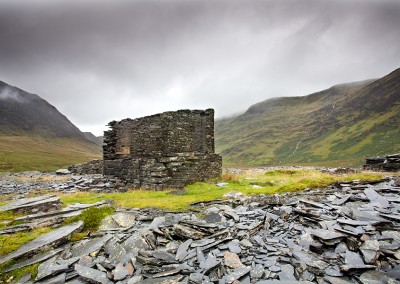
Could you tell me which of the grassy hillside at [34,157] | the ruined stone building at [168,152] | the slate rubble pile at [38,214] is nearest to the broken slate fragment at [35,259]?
the slate rubble pile at [38,214]

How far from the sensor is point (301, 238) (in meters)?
6.93

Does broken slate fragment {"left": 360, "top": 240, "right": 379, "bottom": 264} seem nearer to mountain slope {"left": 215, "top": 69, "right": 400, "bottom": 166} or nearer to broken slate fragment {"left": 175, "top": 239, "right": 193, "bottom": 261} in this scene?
broken slate fragment {"left": 175, "top": 239, "right": 193, "bottom": 261}

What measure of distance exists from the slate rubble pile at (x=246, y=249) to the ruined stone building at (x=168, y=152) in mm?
9166

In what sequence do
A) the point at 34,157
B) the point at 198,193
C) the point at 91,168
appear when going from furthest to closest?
the point at 34,157 < the point at 91,168 < the point at 198,193

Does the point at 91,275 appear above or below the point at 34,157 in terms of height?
below

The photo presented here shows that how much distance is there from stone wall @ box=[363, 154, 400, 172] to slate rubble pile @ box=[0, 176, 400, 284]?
15.2 m

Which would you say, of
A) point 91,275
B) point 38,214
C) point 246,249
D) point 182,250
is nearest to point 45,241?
point 91,275

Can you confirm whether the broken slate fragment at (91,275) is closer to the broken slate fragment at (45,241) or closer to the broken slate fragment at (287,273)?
the broken slate fragment at (45,241)

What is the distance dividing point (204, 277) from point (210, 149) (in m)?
17.4

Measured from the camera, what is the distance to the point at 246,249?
6.65 metres

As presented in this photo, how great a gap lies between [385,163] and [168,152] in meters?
20.3

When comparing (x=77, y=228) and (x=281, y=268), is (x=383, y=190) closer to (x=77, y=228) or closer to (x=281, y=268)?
(x=281, y=268)

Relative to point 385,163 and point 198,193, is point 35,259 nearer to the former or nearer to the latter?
point 198,193

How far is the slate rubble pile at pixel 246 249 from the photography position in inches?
214
